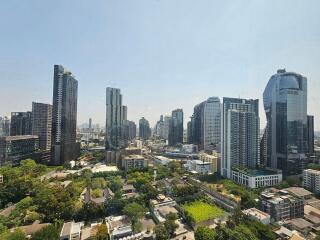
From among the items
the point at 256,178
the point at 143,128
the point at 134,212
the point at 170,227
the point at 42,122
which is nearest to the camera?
the point at 170,227

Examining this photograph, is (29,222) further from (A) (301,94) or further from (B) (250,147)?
(A) (301,94)

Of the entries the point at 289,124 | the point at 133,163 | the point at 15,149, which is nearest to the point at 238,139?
the point at 289,124

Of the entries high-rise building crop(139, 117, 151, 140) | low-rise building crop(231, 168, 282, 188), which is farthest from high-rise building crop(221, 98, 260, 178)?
high-rise building crop(139, 117, 151, 140)

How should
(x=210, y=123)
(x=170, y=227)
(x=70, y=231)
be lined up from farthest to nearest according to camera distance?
(x=210, y=123)
(x=170, y=227)
(x=70, y=231)

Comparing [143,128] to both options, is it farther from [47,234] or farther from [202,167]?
[47,234]

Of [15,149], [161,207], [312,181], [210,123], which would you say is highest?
[210,123]

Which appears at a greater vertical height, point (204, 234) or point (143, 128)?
point (143, 128)

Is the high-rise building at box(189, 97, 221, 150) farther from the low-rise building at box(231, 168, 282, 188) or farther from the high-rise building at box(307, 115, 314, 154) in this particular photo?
the low-rise building at box(231, 168, 282, 188)

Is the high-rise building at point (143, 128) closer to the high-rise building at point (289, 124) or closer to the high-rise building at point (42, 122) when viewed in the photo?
the high-rise building at point (42, 122)
